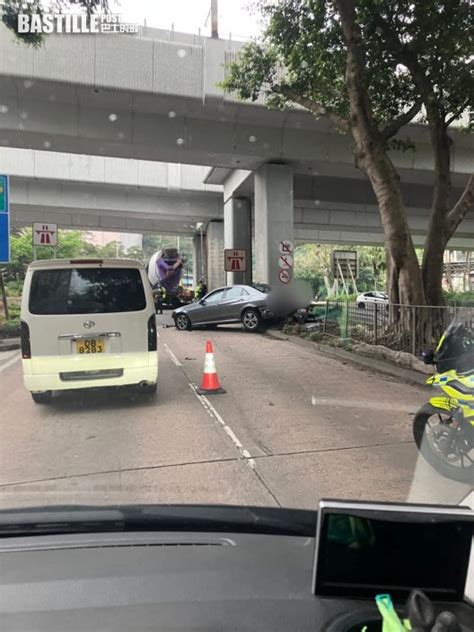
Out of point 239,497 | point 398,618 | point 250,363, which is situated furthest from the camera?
point 250,363

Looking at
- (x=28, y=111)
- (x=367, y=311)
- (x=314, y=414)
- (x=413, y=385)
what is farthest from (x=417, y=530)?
(x=28, y=111)

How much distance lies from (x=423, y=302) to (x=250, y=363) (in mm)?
3936

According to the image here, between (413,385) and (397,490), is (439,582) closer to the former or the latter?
(397,490)

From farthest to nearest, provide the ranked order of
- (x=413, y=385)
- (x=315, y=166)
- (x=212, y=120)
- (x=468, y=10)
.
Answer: (x=315, y=166), (x=212, y=120), (x=468, y=10), (x=413, y=385)

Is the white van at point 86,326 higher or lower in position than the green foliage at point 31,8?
lower

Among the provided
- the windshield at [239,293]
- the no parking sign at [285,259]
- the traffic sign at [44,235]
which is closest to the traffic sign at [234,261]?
the windshield at [239,293]

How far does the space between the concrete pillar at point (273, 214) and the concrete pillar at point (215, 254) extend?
1192cm

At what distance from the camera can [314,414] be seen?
697cm

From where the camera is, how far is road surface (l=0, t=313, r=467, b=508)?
172 inches

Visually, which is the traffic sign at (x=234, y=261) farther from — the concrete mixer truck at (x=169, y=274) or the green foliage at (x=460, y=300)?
the concrete mixer truck at (x=169, y=274)

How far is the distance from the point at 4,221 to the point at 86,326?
6097mm

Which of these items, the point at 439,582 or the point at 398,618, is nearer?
the point at 398,618

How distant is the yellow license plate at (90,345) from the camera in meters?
7.17

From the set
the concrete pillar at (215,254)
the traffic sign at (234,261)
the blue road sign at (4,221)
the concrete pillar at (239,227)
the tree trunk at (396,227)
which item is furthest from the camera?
the concrete pillar at (215,254)
